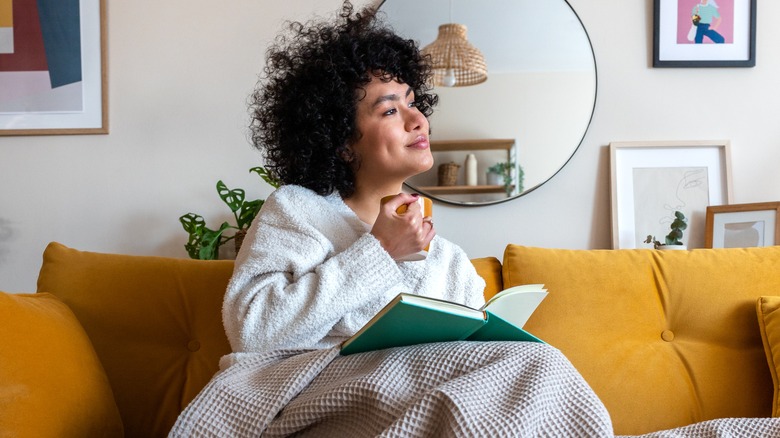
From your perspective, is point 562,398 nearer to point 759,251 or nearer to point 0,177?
point 759,251

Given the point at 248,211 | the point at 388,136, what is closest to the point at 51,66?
the point at 248,211

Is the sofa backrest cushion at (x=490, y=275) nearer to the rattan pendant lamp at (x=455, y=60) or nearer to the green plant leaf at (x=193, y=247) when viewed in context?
the rattan pendant lamp at (x=455, y=60)

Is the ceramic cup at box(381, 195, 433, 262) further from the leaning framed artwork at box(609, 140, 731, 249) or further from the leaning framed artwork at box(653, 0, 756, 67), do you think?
the leaning framed artwork at box(653, 0, 756, 67)

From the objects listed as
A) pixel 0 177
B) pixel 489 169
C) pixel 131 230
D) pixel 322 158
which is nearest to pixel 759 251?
pixel 489 169

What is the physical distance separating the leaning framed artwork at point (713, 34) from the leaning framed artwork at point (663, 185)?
25 cm

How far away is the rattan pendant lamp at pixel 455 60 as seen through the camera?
241 cm

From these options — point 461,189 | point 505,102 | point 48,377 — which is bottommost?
point 48,377

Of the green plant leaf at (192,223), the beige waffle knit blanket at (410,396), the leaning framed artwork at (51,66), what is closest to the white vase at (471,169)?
the green plant leaf at (192,223)

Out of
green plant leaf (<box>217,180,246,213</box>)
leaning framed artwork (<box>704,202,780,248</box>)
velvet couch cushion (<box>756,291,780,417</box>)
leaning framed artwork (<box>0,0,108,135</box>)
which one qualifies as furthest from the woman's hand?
leaning framed artwork (<box>0,0,108,135</box>)

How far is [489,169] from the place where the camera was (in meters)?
2.40

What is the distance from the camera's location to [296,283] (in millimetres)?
1422

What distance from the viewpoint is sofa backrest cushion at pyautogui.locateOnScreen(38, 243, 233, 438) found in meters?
1.70

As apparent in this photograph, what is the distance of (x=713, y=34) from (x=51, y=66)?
6.61ft

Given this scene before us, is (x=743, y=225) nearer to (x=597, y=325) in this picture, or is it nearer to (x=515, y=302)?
(x=597, y=325)
